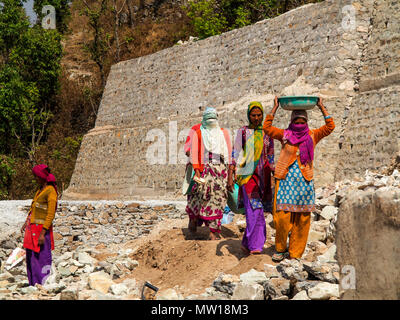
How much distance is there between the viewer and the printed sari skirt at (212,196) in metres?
6.95

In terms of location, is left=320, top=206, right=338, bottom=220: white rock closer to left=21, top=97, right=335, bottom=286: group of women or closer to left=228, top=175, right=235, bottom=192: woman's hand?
left=21, top=97, right=335, bottom=286: group of women

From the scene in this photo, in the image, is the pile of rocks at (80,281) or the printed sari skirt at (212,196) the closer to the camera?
the pile of rocks at (80,281)

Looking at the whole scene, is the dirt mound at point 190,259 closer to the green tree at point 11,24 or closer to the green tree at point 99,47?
the green tree at point 99,47

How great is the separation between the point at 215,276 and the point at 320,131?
1.77 metres

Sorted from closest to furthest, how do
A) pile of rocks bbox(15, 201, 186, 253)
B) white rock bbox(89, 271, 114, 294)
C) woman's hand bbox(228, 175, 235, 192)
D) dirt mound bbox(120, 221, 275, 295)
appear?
white rock bbox(89, 271, 114, 294), dirt mound bbox(120, 221, 275, 295), woman's hand bbox(228, 175, 235, 192), pile of rocks bbox(15, 201, 186, 253)

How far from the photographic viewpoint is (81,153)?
62.3ft

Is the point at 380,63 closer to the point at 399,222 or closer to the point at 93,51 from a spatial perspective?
the point at 399,222

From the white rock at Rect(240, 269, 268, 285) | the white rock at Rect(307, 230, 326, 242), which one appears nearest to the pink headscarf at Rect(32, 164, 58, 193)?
the white rock at Rect(240, 269, 268, 285)

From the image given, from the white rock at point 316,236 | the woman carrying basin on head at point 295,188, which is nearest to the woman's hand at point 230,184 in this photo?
the woman carrying basin on head at point 295,188

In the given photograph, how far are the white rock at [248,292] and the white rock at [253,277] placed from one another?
276 millimetres

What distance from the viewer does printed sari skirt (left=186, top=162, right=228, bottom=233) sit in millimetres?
6949

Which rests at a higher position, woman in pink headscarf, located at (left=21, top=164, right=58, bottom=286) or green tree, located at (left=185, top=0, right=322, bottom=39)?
green tree, located at (left=185, top=0, right=322, bottom=39)

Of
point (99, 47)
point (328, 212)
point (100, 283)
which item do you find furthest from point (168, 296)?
point (99, 47)
